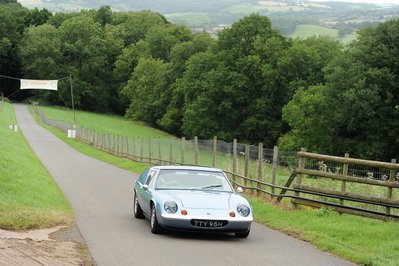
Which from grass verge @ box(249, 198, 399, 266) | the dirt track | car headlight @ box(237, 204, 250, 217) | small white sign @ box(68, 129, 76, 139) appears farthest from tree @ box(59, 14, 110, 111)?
the dirt track

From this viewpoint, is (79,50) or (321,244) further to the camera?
(79,50)

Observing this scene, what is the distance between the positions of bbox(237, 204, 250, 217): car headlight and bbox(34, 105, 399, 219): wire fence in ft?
10.3

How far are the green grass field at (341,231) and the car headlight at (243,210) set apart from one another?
125 centimetres

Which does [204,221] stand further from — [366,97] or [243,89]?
[243,89]

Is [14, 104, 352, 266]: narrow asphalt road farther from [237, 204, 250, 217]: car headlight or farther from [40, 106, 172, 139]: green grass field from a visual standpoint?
[40, 106, 172, 139]: green grass field

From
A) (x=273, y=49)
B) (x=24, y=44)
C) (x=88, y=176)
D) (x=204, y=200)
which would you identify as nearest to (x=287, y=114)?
(x=273, y=49)

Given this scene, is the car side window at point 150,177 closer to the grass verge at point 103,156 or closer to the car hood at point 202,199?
the car hood at point 202,199

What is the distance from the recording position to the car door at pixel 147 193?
14.2 m

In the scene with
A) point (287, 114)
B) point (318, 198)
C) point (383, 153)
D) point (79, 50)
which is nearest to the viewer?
point (318, 198)

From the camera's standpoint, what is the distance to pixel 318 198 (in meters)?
16.9

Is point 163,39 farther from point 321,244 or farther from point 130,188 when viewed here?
point 321,244

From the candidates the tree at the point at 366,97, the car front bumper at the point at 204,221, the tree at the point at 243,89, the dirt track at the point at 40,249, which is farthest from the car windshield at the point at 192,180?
the tree at the point at 243,89

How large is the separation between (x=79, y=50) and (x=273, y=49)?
205ft

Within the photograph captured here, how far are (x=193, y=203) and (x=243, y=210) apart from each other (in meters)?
1.00
